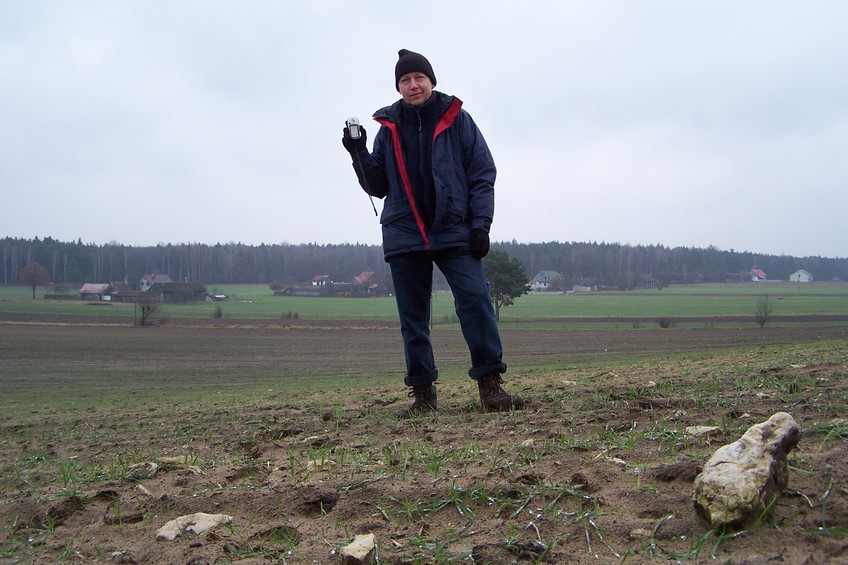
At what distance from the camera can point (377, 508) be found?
2.53 metres

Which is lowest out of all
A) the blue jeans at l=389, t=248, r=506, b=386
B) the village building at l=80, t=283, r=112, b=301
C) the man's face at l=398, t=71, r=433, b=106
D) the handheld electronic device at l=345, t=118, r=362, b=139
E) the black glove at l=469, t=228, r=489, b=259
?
the village building at l=80, t=283, r=112, b=301

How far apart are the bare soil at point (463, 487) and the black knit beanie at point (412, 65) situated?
2.26m

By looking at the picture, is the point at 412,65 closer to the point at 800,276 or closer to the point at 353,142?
the point at 353,142

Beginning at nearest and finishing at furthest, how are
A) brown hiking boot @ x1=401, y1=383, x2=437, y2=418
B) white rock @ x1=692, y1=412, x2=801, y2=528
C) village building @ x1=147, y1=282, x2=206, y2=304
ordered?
white rock @ x1=692, y1=412, x2=801, y2=528 < brown hiking boot @ x1=401, y1=383, x2=437, y2=418 < village building @ x1=147, y1=282, x2=206, y2=304

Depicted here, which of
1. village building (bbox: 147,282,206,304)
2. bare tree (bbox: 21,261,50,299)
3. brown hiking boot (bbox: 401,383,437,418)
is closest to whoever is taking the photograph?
→ brown hiking boot (bbox: 401,383,437,418)

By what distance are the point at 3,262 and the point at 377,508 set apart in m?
119

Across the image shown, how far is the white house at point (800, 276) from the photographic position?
10546cm

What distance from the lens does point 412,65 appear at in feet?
15.3

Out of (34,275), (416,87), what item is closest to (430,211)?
(416,87)

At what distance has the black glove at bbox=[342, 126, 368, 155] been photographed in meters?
4.74

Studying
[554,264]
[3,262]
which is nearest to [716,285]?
[554,264]

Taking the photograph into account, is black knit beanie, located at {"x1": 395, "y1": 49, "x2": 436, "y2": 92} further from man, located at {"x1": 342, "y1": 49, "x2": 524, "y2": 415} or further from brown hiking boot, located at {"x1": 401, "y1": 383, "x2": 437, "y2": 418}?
brown hiking boot, located at {"x1": 401, "y1": 383, "x2": 437, "y2": 418}

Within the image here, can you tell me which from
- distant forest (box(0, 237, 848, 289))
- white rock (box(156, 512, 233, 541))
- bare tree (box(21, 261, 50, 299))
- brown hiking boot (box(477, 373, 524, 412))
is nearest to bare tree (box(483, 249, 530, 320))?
brown hiking boot (box(477, 373, 524, 412))

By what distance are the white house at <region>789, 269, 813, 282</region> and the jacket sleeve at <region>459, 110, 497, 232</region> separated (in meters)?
115
